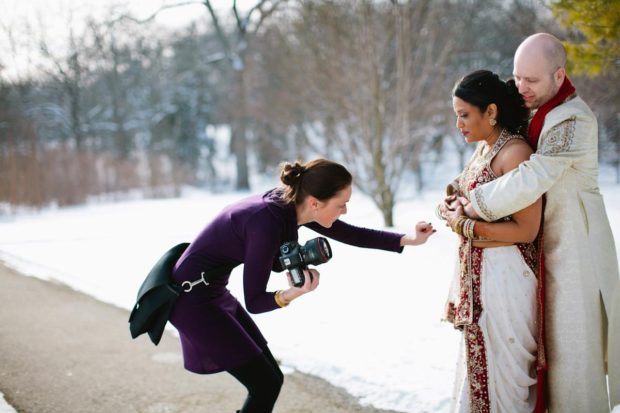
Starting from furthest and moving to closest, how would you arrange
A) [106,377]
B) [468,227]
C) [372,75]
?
[372,75] → [106,377] → [468,227]

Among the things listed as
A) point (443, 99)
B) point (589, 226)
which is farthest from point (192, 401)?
point (443, 99)

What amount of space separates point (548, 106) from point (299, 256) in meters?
1.31

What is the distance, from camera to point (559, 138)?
253 centimetres

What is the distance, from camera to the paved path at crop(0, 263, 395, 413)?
4.00m

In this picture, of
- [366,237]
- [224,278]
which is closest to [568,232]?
[366,237]

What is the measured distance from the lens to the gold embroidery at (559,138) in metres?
2.51

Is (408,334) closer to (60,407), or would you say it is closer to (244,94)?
(60,407)

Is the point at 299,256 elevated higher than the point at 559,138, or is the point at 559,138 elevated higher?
the point at 559,138

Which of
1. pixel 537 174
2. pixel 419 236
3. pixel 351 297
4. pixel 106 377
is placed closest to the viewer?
pixel 537 174

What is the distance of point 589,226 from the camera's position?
8.75 ft

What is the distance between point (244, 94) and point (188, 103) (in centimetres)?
1290

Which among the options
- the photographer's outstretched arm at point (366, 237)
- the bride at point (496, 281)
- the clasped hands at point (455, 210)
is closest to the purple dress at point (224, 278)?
the photographer's outstretched arm at point (366, 237)

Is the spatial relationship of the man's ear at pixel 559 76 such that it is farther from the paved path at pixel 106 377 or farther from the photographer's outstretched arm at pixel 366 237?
the paved path at pixel 106 377

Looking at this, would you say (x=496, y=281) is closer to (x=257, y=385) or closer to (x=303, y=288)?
(x=303, y=288)
